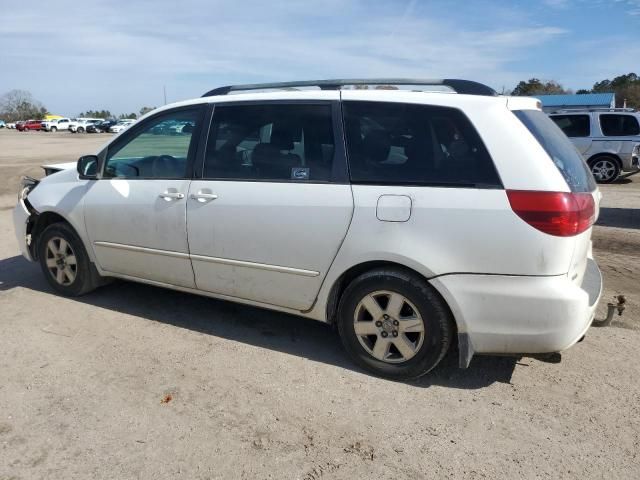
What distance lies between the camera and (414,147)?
3.30 meters

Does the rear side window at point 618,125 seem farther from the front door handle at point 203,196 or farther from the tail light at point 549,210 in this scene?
the front door handle at point 203,196

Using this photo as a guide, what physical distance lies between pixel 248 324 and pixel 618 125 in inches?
487

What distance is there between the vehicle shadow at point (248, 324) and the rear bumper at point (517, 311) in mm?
413

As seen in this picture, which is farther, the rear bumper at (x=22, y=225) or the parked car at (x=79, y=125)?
the parked car at (x=79, y=125)

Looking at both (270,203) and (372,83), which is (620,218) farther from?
(270,203)

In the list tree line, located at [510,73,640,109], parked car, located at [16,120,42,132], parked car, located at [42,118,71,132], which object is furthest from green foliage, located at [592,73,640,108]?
parked car, located at [16,120,42,132]

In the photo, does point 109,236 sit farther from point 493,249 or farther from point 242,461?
point 493,249

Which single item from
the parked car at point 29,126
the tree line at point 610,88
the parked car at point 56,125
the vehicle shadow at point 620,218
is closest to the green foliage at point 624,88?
the tree line at point 610,88

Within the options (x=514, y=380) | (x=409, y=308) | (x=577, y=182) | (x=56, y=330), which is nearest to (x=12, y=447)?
(x=56, y=330)

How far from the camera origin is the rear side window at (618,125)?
13102 mm

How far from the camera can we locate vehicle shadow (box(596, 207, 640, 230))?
8.09 metres

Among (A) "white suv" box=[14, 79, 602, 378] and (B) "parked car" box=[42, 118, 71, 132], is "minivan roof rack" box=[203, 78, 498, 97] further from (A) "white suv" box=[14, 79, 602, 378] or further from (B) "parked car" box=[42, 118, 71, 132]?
(B) "parked car" box=[42, 118, 71, 132]

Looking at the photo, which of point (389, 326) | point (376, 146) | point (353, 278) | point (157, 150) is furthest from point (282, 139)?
point (389, 326)

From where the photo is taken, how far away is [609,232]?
759 centimetres
